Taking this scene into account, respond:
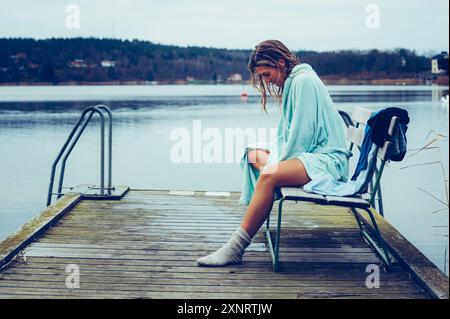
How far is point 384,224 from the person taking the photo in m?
4.70

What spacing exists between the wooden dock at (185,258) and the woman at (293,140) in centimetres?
23

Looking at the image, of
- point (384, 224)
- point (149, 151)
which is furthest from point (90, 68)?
point (384, 224)

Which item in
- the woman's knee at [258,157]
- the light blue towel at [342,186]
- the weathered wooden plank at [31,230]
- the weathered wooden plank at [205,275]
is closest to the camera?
the weathered wooden plank at [205,275]

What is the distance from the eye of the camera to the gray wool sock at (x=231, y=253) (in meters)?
3.70

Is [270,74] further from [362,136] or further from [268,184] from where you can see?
[362,136]

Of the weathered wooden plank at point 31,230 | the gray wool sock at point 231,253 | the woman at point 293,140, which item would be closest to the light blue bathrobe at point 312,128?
the woman at point 293,140

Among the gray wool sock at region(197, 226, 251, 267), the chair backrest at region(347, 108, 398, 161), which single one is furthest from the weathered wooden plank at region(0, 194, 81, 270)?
the chair backrest at region(347, 108, 398, 161)

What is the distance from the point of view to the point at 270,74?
12.4ft

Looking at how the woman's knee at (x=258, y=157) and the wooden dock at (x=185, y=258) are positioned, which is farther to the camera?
the woman's knee at (x=258, y=157)

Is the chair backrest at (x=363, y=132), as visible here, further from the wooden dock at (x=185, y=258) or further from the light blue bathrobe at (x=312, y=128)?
the wooden dock at (x=185, y=258)

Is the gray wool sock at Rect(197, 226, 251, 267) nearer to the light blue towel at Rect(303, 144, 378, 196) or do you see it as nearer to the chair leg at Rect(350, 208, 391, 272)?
the light blue towel at Rect(303, 144, 378, 196)

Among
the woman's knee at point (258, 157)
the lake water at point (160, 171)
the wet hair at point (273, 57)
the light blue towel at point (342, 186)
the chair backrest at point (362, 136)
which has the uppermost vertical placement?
the wet hair at point (273, 57)

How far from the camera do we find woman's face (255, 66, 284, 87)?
3768 millimetres
